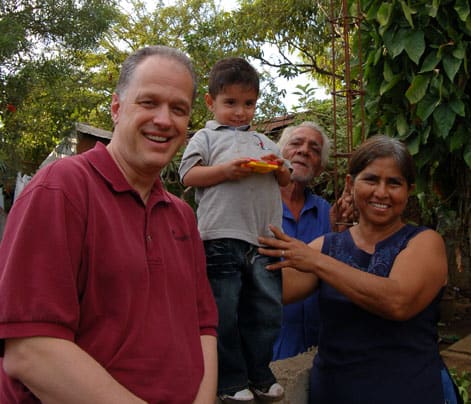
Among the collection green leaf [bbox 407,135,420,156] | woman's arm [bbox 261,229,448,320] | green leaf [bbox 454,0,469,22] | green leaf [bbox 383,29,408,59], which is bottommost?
woman's arm [bbox 261,229,448,320]

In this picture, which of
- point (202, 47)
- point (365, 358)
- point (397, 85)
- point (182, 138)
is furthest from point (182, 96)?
point (202, 47)

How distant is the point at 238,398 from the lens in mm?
2061

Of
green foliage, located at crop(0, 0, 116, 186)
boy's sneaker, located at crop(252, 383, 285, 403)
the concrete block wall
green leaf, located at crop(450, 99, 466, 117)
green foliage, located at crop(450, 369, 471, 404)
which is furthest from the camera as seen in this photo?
green foliage, located at crop(0, 0, 116, 186)

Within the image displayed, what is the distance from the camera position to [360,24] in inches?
119

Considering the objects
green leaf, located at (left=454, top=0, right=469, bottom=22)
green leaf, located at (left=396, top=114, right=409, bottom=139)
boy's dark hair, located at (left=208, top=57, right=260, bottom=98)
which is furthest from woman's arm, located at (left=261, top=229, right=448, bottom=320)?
green leaf, located at (left=454, top=0, right=469, bottom=22)

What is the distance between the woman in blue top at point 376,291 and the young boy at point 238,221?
0.32ft

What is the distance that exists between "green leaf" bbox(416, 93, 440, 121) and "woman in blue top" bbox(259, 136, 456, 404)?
1.91ft

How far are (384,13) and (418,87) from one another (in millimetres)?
430

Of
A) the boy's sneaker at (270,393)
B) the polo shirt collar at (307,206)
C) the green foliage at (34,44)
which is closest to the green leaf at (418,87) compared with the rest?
the polo shirt collar at (307,206)

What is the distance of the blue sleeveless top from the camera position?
2109mm

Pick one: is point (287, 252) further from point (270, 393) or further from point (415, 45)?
point (415, 45)

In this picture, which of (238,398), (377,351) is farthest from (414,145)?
(238,398)

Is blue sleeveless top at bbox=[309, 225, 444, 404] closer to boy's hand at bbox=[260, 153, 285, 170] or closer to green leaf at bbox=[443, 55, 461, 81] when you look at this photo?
boy's hand at bbox=[260, 153, 285, 170]

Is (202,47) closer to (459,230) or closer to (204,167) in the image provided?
(459,230)
